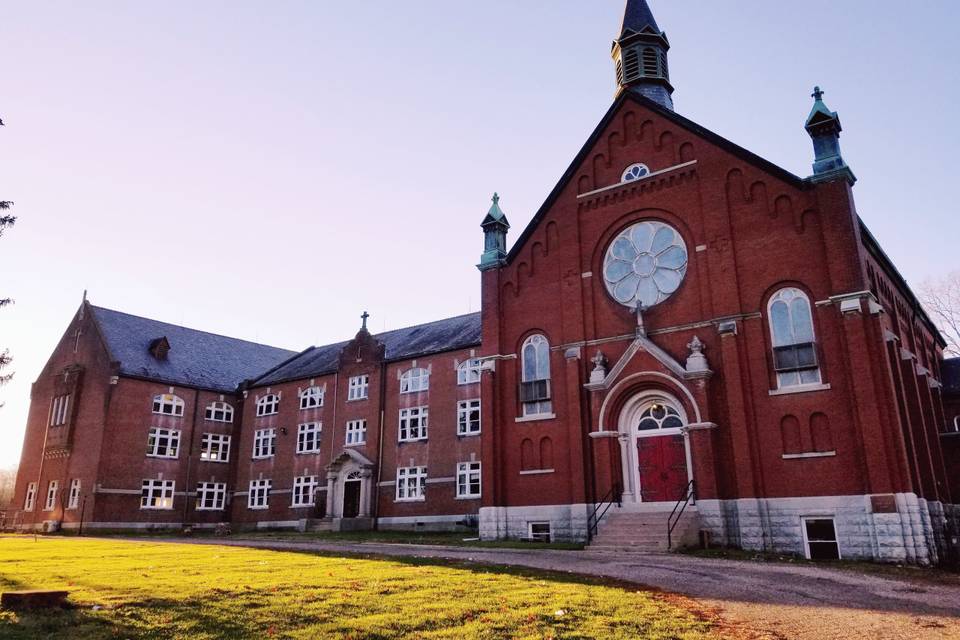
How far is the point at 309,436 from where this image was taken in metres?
43.3

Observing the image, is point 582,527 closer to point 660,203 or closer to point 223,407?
point 660,203

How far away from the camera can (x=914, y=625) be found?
9.83 metres

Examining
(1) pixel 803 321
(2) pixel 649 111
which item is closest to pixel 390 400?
(2) pixel 649 111

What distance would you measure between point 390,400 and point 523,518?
15600 mm

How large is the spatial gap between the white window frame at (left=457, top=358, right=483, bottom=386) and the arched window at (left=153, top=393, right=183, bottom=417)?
790 inches

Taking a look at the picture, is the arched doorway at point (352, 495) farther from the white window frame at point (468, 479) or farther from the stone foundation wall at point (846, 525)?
the stone foundation wall at point (846, 525)

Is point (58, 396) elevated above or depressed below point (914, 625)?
above

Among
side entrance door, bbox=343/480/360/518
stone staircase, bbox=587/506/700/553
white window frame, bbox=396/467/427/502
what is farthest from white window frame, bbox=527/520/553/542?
side entrance door, bbox=343/480/360/518

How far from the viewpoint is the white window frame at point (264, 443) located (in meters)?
45.1

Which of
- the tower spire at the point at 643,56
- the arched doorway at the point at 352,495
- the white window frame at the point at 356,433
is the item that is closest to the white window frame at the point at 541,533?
the arched doorway at the point at 352,495

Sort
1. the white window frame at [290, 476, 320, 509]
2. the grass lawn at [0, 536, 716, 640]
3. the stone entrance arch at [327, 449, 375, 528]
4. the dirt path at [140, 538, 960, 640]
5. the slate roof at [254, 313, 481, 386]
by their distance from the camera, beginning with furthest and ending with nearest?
the white window frame at [290, 476, 320, 509], the slate roof at [254, 313, 481, 386], the stone entrance arch at [327, 449, 375, 528], the dirt path at [140, 538, 960, 640], the grass lawn at [0, 536, 716, 640]

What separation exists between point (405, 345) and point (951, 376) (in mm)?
29223

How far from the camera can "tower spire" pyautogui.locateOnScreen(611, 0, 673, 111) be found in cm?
3064

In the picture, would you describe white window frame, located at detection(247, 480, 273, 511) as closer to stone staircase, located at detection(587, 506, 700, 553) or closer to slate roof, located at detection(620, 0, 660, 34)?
stone staircase, located at detection(587, 506, 700, 553)
